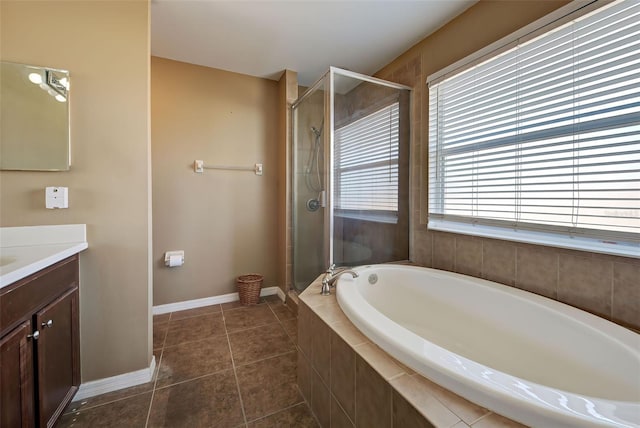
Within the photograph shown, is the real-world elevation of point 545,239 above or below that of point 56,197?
below

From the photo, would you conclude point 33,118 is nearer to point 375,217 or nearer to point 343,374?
point 343,374

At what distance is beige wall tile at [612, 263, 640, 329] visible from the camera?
1.02 meters

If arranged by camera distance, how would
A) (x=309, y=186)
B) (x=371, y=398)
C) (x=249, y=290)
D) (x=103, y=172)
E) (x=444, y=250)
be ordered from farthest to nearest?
(x=249, y=290), (x=309, y=186), (x=444, y=250), (x=103, y=172), (x=371, y=398)

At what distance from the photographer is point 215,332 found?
2031mm

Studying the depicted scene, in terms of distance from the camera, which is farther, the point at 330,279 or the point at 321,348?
the point at 330,279

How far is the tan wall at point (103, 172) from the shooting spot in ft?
4.18

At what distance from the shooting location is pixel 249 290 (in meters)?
2.50

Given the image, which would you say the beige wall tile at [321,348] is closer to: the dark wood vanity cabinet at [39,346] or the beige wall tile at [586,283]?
the dark wood vanity cabinet at [39,346]

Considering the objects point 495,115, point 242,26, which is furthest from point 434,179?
point 242,26

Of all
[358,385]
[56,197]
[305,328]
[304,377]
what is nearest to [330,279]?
[305,328]

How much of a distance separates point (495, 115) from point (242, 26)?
1.90 metres

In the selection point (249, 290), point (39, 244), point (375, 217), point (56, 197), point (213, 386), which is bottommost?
point (213, 386)

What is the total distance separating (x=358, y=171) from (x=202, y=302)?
202 centimetres

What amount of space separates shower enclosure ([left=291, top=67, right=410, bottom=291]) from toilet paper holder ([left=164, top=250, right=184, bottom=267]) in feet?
4.12
